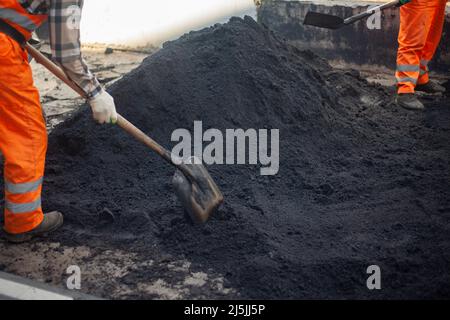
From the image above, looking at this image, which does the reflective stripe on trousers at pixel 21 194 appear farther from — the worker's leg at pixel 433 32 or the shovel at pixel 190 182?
the worker's leg at pixel 433 32

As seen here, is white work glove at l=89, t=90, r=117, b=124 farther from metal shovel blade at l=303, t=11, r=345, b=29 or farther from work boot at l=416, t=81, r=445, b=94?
work boot at l=416, t=81, r=445, b=94

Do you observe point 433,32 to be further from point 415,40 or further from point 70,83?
point 70,83

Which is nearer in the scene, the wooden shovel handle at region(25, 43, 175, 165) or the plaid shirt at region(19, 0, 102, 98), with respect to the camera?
the plaid shirt at region(19, 0, 102, 98)

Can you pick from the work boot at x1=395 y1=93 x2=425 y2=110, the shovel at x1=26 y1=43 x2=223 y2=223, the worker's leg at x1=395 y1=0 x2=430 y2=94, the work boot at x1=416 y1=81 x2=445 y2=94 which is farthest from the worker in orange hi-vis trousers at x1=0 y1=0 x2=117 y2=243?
the work boot at x1=416 y1=81 x2=445 y2=94

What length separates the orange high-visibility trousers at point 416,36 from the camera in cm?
497

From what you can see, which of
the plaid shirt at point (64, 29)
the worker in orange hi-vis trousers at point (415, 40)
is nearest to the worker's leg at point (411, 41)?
the worker in orange hi-vis trousers at point (415, 40)

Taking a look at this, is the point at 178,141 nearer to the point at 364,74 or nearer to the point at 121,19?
the point at 364,74

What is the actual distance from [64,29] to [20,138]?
72 cm

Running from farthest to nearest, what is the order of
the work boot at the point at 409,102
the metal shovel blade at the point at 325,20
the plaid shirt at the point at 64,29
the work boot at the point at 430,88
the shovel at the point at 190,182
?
the work boot at the point at 430,88, the metal shovel blade at the point at 325,20, the work boot at the point at 409,102, the shovel at the point at 190,182, the plaid shirt at the point at 64,29

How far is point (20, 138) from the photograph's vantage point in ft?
9.91

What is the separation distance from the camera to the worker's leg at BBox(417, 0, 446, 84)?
503 centimetres

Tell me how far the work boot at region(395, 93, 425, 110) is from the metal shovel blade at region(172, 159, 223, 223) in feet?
9.01

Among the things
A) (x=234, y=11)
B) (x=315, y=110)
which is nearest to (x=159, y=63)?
(x=315, y=110)

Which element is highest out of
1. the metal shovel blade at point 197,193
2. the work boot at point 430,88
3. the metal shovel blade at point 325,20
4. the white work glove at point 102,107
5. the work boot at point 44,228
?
the metal shovel blade at point 325,20
